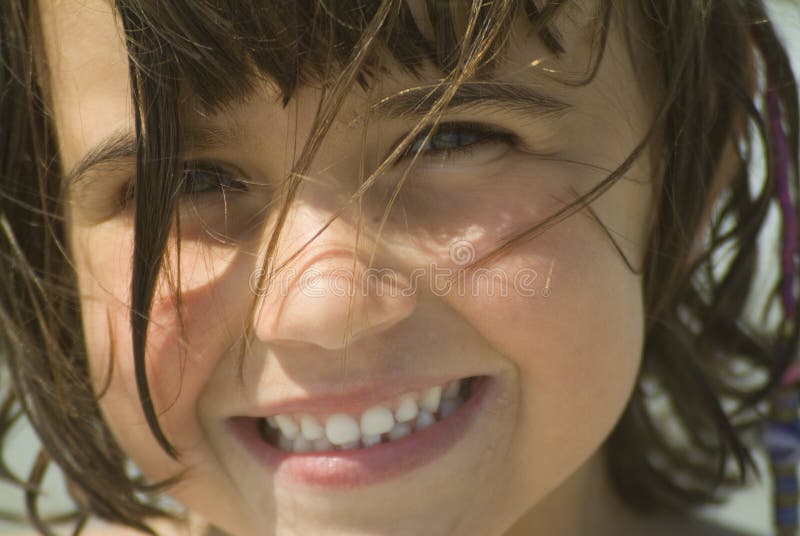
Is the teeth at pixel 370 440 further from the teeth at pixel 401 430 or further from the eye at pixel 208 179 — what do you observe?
the eye at pixel 208 179

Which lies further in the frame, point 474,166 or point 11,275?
point 11,275

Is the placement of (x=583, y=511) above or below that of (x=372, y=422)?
below

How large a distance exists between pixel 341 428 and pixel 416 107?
1.24 ft

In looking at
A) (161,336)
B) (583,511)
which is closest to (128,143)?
(161,336)

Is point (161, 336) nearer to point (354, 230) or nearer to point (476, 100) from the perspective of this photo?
point (354, 230)

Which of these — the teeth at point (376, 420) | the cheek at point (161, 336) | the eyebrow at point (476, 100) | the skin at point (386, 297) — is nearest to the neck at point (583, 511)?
the skin at point (386, 297)

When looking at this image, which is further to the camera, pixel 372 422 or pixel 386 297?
pixel 372 422

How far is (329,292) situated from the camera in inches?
38.1

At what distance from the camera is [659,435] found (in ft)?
5.65

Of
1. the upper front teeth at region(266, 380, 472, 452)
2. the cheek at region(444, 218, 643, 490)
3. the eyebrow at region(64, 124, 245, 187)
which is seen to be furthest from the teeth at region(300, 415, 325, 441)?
the eyebrow at region(64, 124, 245, 187)

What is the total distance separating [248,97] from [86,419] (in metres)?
0.58

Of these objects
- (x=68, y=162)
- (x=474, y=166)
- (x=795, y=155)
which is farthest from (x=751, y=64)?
(x=68, y=162)

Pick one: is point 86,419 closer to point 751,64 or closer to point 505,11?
point 505,11

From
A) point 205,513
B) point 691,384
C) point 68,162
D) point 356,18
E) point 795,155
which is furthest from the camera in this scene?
point 691,384
